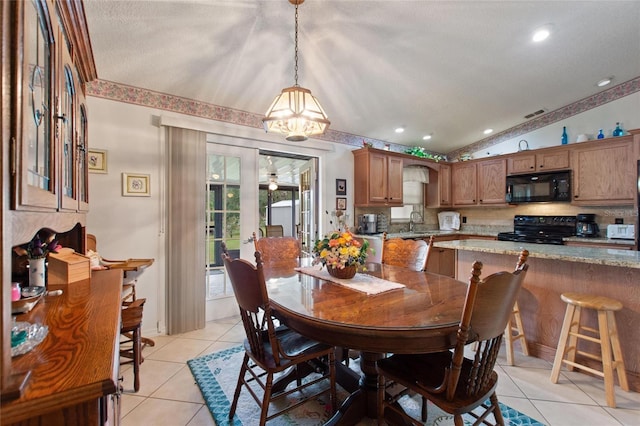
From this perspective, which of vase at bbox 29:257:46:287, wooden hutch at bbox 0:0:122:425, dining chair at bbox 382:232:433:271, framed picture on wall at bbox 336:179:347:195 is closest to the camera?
wooden hutch at bbox 0:0:122:425

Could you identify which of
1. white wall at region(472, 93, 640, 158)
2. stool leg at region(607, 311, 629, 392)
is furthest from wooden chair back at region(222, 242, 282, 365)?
white wall at region(472, 93, 640, 158)

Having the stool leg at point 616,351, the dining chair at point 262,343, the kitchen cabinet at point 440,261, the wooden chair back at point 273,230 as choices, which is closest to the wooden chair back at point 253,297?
the dining chair at point 262,343

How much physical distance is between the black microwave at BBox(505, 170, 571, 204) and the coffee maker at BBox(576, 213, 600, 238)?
12.6 inches

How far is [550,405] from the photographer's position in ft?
6.05

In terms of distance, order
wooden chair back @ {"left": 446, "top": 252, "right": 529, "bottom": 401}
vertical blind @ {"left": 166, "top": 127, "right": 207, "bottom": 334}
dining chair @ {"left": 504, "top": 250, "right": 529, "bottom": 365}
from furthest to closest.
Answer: vertical blind @ {"left": 166, "top": 127, "right": 207, "bottom": 334}, dining chair @ {"left": 504, "top": 250, "right": 529, "bottom": 365}, wooden chair back @ {"left": 446, "top": 252, "right": 529, "bottom": 401}

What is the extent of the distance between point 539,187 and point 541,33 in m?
2.49

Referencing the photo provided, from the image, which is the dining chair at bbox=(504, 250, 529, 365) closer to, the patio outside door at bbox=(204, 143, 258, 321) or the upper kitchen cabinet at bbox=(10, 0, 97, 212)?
the patio outside door at bbox=(204, 143, 258, 321)

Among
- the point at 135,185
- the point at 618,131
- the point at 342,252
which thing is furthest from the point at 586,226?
the point at 135,185

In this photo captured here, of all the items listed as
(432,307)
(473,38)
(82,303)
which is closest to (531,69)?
(473,38)

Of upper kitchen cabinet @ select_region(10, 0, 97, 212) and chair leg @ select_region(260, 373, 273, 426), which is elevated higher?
upper kitchen cabinet @ select_region(10, 0, 97, 212)

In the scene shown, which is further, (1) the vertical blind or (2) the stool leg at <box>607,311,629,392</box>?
(1) the vertical blind

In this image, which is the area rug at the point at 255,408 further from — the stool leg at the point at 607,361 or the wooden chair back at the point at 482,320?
the wooden chair back at the point at 482,320

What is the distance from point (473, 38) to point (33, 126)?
311 centimetres

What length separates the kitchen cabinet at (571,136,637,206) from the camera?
3.52 m
